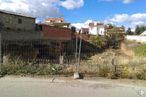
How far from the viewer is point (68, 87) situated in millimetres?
8586

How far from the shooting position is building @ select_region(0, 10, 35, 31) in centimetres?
3897

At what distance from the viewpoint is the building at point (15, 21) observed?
128 ft

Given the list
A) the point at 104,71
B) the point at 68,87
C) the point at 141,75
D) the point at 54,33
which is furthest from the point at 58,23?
the point at 68,87

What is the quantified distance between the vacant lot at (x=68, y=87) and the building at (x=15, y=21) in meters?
29.6

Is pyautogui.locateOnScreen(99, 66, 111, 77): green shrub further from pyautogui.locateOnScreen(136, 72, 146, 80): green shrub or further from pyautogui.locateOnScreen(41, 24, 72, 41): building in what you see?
pyautogui.locateOnScreen(41, 24, 72, 41): building

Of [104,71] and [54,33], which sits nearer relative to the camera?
[104,71]

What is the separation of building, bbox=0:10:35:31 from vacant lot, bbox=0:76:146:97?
29610 millimetres

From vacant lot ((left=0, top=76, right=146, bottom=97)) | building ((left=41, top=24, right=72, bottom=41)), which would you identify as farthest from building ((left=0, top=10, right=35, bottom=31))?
vacant lot ((left=0, top=76, right=146, bottom=97))

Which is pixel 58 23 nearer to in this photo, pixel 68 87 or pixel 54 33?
pixel 54 33

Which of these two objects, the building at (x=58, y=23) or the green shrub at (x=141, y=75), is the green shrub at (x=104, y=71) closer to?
the green shrub at (x=141, y=75)

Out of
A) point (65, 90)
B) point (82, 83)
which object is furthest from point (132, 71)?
point (65, 90)

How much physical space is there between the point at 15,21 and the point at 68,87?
3534cm

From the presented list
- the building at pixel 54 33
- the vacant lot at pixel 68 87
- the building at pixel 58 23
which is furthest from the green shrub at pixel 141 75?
the building at pixel 58 23

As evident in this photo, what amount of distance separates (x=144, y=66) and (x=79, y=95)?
3.55m
